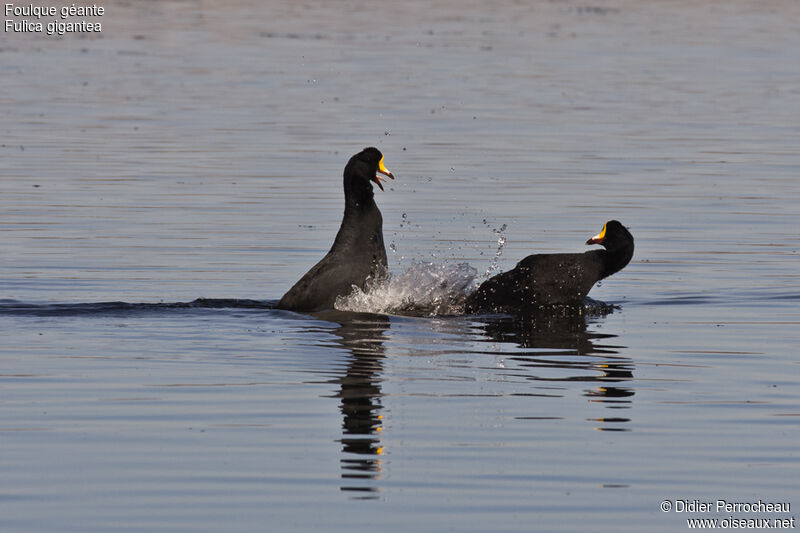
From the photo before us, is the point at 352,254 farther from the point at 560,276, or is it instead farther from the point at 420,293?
the point at 560,276

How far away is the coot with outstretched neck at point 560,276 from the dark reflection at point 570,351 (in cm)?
14

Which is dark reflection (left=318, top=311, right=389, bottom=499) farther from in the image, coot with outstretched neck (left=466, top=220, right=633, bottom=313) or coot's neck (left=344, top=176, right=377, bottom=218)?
coot with outstretched neck (left=466, top=220, right=633, bottom=313)

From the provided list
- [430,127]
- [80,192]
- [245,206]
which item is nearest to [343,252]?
[245,206]

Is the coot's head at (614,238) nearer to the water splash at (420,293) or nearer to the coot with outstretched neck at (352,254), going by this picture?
the water splash at (420,293)

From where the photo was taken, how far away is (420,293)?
14.0 m

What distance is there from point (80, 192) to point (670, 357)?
10681 millimetres

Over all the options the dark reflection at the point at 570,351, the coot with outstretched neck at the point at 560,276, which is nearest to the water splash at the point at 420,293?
the coot with outstretched neck at the point at 560,276

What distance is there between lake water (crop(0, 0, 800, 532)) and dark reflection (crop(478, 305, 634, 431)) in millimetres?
48

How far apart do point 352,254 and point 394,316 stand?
2.09 feet

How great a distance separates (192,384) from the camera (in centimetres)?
1039

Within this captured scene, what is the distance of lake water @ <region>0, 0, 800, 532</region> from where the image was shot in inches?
316

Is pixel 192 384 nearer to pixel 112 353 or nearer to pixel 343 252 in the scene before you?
pixel 112 353

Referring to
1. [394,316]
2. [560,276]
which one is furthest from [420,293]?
[560,276]

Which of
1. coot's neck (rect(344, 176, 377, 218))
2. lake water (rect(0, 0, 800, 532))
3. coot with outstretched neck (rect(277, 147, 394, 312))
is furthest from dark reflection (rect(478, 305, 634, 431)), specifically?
coot's neck (rect(344, 176, 377, 218))
